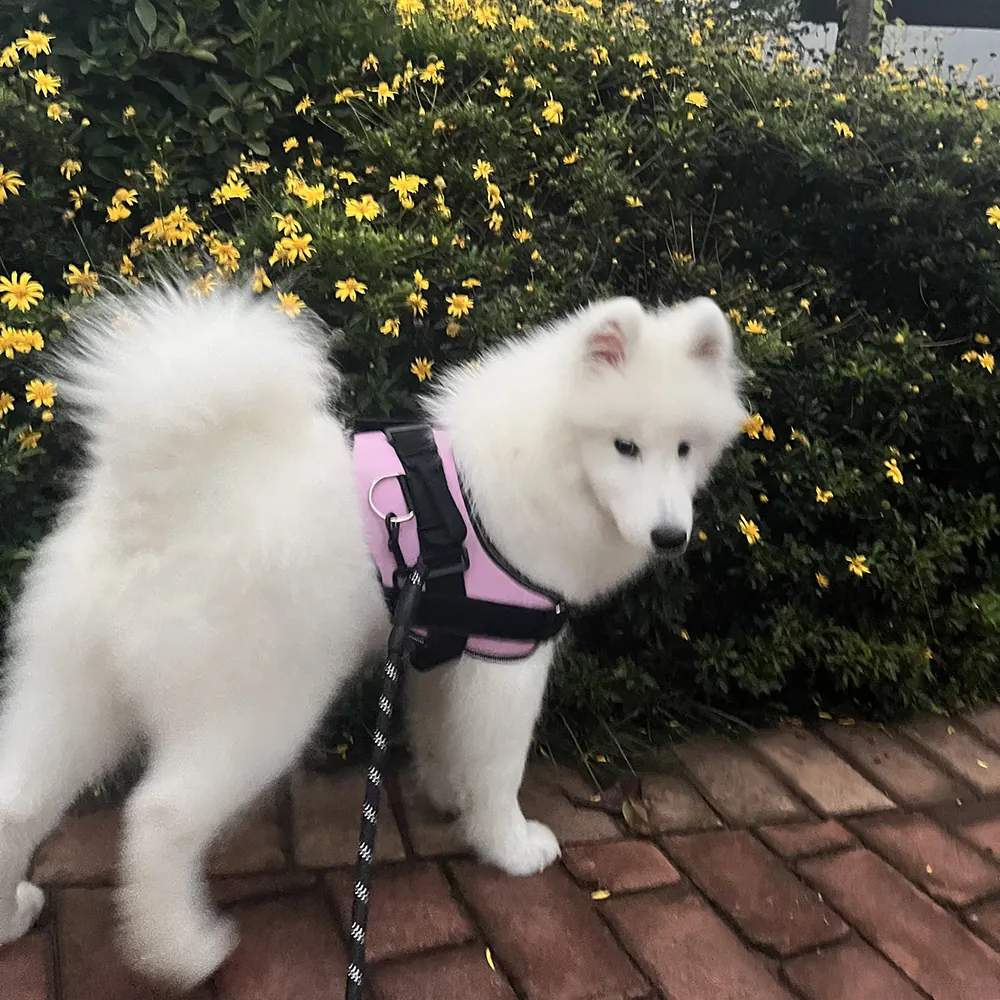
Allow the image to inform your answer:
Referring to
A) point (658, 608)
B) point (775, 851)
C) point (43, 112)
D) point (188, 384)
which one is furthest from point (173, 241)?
point (775, 851)

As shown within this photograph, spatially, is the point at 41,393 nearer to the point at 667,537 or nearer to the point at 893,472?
the point at 667,537

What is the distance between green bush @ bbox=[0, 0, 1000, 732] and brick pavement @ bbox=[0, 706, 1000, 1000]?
1.42 feet

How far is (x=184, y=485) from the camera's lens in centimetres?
153

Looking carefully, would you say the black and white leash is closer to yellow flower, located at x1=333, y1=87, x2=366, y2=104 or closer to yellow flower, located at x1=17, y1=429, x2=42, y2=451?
yellow flower, located at x1=17, y1=429, x2=42, y2=451

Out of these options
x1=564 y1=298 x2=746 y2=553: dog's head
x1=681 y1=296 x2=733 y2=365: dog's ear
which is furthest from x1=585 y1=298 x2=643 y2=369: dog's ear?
x1=681 y1=296 x2=733 y2=365: dog's ear

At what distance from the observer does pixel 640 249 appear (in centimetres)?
338

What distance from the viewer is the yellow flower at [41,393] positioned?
7.04ft

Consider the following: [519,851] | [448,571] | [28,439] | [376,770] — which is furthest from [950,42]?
[376,770]

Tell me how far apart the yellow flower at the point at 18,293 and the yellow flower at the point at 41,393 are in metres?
0.28

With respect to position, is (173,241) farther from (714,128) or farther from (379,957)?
(714,128)

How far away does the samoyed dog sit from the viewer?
4.97ft

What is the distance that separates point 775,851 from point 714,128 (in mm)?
2942

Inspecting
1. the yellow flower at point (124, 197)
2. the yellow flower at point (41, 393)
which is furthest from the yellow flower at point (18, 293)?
the yellow flower at point (124, 197)

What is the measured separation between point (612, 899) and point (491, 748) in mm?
553
